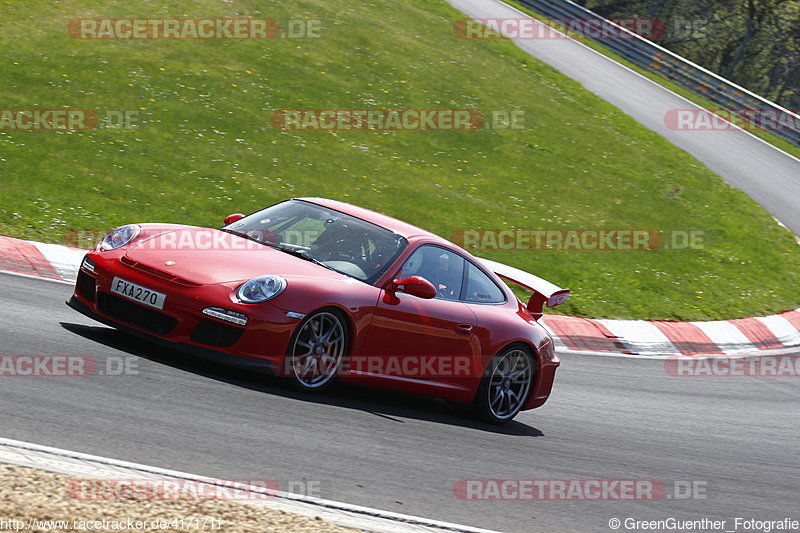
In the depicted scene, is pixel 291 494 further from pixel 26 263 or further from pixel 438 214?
pixel 438 214

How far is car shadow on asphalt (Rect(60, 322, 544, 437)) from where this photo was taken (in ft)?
23.4

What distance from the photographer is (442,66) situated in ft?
75.7

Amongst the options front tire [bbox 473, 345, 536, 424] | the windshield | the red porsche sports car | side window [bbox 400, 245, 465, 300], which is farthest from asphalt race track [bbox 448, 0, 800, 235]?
the windshield

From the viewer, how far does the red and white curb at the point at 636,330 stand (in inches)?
412

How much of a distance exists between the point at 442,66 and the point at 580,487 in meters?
17.4

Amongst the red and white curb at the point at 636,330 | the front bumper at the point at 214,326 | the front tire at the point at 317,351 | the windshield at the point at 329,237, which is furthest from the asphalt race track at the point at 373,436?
the windshield at the point at 329,237

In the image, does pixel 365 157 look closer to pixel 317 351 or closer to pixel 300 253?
pixel 300 253

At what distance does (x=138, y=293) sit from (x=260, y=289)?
0.86m

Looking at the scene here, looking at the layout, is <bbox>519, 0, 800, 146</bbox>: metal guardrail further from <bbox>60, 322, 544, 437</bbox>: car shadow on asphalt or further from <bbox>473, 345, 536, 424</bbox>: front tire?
<bbox>60, 322, 544, 437</bbox>: car shadow on asphalt

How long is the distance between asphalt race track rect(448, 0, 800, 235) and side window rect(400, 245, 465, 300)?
14.5m

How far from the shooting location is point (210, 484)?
499 centimetres

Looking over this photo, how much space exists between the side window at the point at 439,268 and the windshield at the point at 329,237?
164 mm

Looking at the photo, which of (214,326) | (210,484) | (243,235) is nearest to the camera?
(210,484)

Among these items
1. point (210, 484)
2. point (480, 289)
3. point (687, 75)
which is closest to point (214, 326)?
point (210, 484)
